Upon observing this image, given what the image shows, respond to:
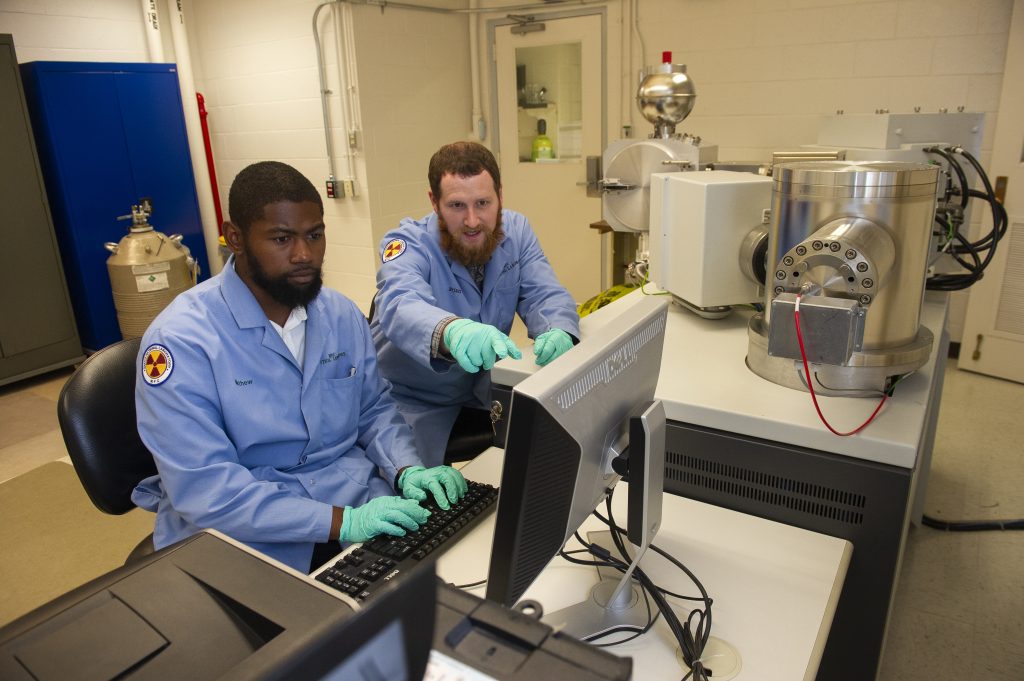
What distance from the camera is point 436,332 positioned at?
155cm

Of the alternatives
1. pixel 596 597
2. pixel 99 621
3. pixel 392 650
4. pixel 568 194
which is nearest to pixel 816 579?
pixel 596 597

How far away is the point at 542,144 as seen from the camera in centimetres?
450

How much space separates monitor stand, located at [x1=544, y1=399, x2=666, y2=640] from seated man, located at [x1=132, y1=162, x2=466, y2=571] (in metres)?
0.35

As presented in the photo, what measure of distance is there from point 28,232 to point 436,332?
126 inches

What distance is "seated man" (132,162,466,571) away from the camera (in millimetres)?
1176

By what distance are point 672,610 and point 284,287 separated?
918 millimetres

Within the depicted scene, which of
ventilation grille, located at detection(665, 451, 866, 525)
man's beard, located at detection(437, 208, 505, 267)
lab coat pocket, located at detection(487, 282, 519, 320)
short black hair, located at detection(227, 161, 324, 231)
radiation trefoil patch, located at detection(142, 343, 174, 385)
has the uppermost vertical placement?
short black hair, located at detection(227, 161, 324, 231)

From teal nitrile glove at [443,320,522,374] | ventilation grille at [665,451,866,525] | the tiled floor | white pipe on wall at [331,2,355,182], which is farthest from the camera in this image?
white pipe on wall at [331,2,355,182]

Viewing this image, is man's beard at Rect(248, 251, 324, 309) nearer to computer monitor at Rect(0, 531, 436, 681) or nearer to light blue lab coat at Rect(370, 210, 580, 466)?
light blue lab coat at Rect(370, 210, 580, 466)

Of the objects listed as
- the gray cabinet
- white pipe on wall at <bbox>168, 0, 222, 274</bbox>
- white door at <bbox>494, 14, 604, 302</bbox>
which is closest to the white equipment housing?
white door at <bbox>494, 14, 604, 302</bbox>

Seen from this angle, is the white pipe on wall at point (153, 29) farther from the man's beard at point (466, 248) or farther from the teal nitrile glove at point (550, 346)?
the teal nitrile glove at point (550, 346)

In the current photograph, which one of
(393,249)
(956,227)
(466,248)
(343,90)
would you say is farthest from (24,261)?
(956,227)

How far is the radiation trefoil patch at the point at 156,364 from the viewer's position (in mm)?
1174

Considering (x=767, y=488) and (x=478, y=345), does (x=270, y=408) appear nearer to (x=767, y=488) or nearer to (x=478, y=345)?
(x=478, y=345)
